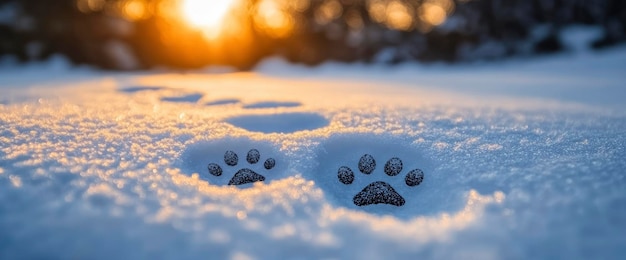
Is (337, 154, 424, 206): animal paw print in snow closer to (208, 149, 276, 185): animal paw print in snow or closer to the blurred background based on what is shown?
(208, 149, 276, 185): animal paw print in snow

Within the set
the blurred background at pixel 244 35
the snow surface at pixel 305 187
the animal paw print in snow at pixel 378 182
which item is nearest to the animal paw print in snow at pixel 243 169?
the snow surface at pixel 305 187

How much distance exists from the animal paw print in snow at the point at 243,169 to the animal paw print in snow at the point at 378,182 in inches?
10.5

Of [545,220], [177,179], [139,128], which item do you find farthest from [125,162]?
[545,220]

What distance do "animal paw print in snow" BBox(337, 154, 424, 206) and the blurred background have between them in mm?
6776

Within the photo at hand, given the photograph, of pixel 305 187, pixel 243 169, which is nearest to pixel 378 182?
pixel 305 187

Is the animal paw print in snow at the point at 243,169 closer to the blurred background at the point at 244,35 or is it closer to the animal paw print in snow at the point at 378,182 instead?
the animal paw print in snow at the point at 378,182

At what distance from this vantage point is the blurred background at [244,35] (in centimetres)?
736

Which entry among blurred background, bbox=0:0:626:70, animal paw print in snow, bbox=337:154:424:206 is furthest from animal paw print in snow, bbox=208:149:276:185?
blurred background, bbox=0:0:626:70

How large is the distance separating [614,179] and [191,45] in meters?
8.20

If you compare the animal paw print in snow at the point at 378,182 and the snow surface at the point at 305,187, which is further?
the animal paw print in snow at the point at 378,182

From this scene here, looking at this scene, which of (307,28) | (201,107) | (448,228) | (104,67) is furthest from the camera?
(307,28)

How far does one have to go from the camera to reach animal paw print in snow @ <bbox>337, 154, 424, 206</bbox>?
123cm

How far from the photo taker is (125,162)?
51.7 inches

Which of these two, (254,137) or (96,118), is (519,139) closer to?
(254,137)
